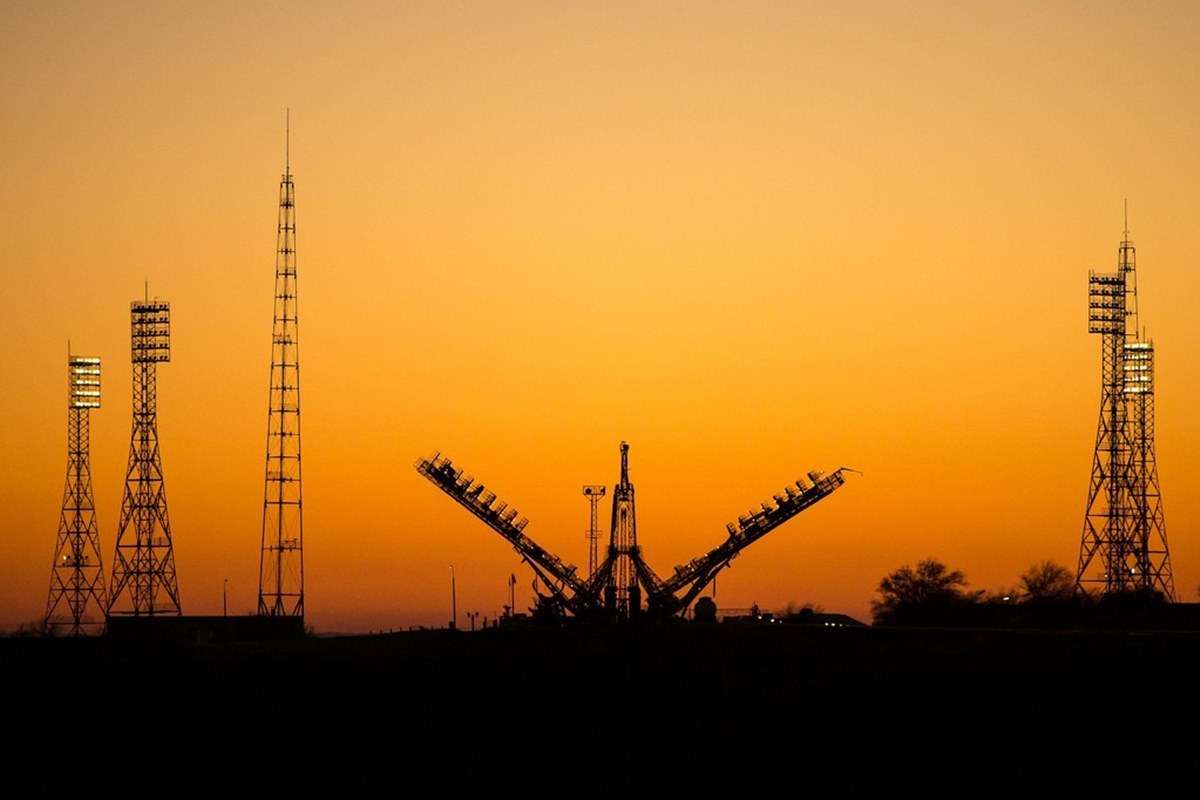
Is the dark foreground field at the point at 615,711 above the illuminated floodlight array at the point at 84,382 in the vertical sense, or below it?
below

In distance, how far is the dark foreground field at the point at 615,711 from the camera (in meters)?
52.7

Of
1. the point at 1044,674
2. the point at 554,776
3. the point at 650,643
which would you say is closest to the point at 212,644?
the point at 650,643

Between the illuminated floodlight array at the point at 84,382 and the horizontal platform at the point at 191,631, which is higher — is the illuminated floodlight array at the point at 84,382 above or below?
above

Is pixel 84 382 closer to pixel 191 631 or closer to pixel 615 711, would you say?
pixel 191 631

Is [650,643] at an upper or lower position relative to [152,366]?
lower

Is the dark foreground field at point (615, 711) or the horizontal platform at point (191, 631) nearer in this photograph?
the dark foreground field at point (615, 711)

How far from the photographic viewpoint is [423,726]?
63312 mm

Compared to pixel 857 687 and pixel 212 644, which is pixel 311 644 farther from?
pixel 857 687

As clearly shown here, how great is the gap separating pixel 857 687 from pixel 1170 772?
22733mm

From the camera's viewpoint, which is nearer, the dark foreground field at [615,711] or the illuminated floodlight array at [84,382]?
the dark foreground field at [615,711]

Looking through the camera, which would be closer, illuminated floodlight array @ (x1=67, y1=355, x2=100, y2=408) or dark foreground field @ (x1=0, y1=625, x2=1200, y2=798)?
dark foreground field @ (x1=0, y1=625, x2=1200, y2=798)

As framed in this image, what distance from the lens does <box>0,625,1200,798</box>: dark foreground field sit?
5266cm

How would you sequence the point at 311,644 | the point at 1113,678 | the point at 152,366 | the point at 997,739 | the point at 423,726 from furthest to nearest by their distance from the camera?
the point at 152,366 → the point at 311,644 → the point at 1113,678 → the point at 423,726 → the point at 997,739

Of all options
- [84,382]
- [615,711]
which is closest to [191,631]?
[84,382]
